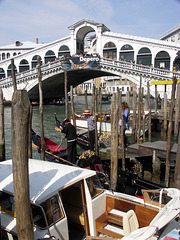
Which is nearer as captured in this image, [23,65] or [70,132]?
[70,132]

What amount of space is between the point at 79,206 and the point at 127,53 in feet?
62.5

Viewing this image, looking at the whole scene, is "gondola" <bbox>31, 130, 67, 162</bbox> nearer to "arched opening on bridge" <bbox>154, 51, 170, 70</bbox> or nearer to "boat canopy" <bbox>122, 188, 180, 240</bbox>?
"boat canopy" <bbox>122, 188, 180, 240</bbox>

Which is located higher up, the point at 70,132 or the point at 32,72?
the point at 32,72

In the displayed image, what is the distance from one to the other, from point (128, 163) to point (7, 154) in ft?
14.2

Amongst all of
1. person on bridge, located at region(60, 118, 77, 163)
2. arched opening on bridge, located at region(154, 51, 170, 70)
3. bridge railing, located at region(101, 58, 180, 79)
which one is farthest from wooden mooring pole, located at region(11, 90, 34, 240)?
arched opening on bridge, located at region(154, 51, 170, 70)

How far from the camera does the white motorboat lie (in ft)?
7.63

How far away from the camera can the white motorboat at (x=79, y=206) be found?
2324 mm

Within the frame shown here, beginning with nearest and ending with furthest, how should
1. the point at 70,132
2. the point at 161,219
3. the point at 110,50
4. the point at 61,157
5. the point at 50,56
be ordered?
the point at 161,219
the point at 70,132
the point at 61,157
the point at 110,50
the point at 50,56

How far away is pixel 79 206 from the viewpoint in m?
2.97

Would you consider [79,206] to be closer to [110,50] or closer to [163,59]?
[163,59]

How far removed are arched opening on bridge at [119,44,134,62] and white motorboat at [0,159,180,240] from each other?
18.2 m

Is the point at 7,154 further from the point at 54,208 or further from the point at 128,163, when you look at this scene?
the point at 54,208

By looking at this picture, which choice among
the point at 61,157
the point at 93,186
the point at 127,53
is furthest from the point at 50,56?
the point at 93,186

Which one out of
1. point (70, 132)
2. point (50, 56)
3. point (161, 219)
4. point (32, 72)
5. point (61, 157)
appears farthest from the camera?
point (50, 56)
